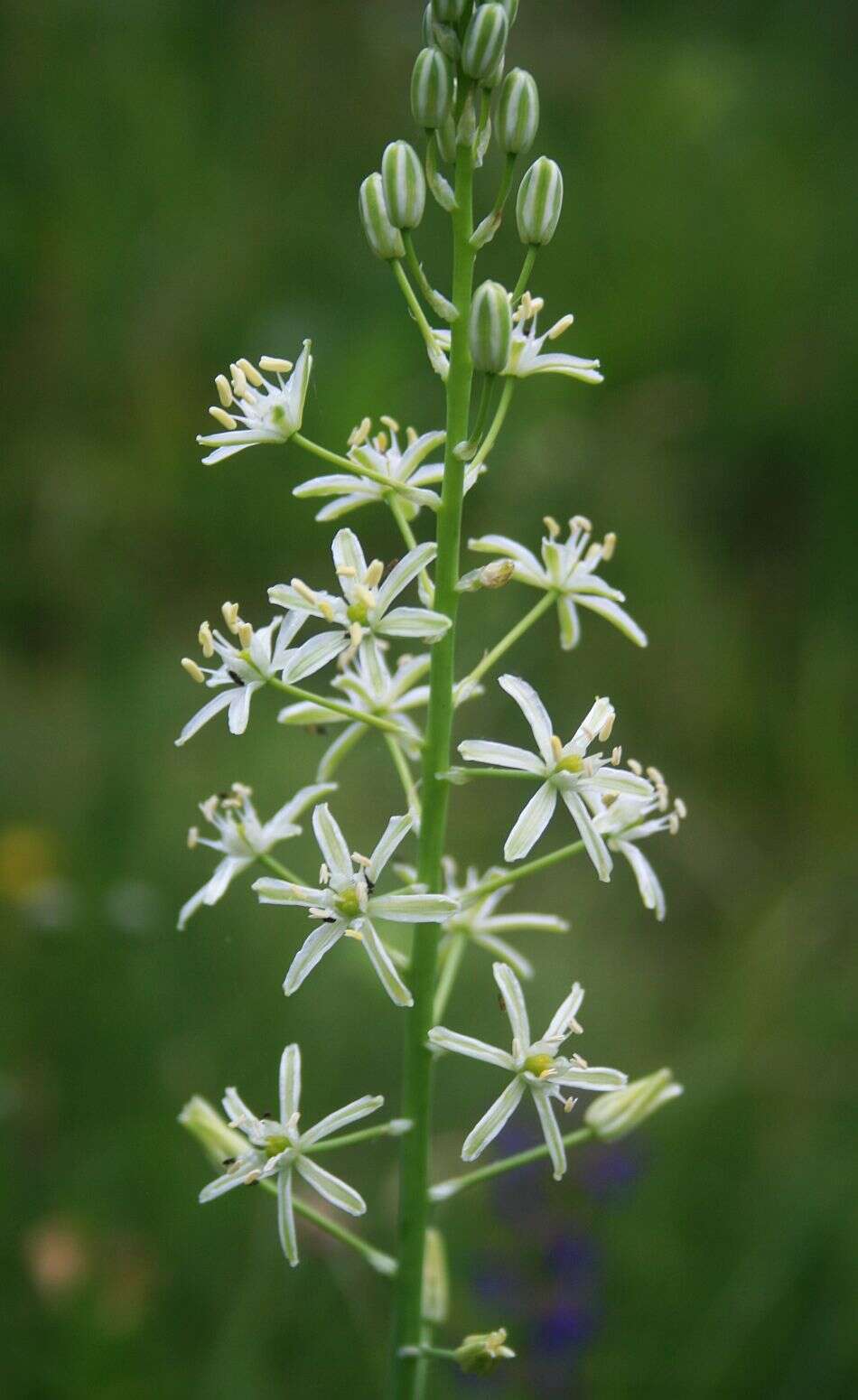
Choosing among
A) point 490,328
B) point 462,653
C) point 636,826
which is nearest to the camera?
point 490,328

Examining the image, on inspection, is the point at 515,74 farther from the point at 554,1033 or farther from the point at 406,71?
the point at 406,71

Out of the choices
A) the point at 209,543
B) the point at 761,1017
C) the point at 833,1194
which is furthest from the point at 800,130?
the point at 833,1194

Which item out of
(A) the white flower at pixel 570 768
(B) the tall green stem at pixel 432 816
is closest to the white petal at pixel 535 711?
(A) the white flower at pixel 570 768

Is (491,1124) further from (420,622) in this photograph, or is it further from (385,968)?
(420,622)

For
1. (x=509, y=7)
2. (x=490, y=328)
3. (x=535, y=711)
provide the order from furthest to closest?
(x=535, y=711)
(x=509, y=7)
(x=490, y=328)

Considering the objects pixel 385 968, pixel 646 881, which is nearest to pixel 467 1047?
pixel 385 968
